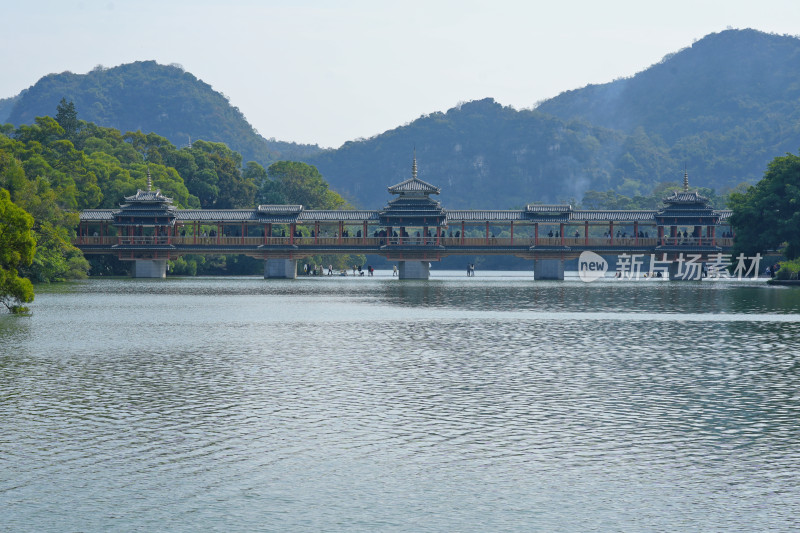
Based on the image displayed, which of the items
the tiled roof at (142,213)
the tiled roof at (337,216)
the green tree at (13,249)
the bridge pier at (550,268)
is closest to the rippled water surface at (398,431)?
the green tree at (13,249)

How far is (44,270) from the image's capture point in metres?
65.2

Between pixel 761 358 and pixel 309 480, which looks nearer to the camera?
pixel 309 480

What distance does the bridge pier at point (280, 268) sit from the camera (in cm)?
8869

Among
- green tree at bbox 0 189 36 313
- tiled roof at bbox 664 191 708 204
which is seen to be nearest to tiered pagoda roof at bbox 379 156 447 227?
tiled roof at bbox 664 191 708 204

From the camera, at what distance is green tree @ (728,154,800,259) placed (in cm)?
6775

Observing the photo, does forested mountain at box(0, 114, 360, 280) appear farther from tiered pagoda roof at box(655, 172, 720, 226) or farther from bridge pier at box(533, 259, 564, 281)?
tiered pagoda roof at box(655, 172, 720, 226)

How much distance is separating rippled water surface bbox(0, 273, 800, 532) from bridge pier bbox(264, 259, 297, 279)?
195 ft

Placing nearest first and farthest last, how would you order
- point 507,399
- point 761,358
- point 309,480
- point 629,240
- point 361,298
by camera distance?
point 309,480
point 507,399
point 761,358
point 361,298
point 629,240

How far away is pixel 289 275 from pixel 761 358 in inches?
2727

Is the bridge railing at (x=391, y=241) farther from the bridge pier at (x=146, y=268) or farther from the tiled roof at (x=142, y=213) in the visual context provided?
the tiled roof at (x=142, y=213)

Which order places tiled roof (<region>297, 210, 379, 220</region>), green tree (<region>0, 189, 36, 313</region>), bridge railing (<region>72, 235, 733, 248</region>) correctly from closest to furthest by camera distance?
green tree (<region>0, 189, 36, 313</region>)
bridge railing (<region>72, 235, 733, 248</region>)
tiled roof (<region>297, 210, 379, 220</region>)

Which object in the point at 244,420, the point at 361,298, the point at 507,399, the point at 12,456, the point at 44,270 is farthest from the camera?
the point at 44,270

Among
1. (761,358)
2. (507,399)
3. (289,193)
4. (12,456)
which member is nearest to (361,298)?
(761,358)

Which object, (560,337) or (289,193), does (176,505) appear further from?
(289,193)
